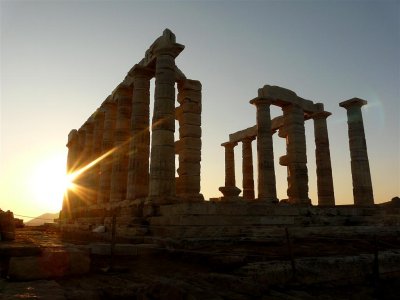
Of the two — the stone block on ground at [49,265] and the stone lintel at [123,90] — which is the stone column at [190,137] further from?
the stone block on ground at [49,265]

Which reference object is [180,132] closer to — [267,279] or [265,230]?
[265,230]

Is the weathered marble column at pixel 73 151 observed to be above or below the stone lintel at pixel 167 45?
below

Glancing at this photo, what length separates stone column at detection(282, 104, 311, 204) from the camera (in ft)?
68.5

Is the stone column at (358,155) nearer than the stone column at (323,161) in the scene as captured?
Yes

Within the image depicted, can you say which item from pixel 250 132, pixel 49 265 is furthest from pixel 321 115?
pixel 49 265

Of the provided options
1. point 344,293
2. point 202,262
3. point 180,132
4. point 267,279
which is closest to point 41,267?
point 202,262

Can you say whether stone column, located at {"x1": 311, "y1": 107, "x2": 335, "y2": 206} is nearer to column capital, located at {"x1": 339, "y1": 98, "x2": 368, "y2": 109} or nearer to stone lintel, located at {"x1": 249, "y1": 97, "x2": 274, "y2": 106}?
column capital, located at {"x1": 339, "y1": 98, "x2": 368, "y2": 109}

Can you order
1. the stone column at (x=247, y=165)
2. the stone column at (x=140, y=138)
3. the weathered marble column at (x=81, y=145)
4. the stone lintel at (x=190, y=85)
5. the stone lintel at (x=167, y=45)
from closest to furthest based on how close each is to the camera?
the stone lintel at (x=167, y=45), the stone column at (x=140, y=138), the stone lintel at (x=190, y=85), the weathered marble column at (x=81, y=145), the stone column at (x=247, y=165)

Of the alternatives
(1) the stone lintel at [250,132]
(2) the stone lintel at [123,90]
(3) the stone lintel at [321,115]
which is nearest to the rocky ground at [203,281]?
(2) the stone lintel at [123,90]

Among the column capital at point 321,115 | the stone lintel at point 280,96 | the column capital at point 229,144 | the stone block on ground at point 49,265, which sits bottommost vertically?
the stone block on ground at point 49,265

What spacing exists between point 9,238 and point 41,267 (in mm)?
6348

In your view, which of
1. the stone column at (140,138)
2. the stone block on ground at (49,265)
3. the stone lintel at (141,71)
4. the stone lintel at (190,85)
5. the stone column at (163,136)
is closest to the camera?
the stone block on ground at (49,265)

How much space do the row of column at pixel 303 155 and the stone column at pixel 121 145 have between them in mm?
8394

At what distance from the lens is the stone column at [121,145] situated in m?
18.8
